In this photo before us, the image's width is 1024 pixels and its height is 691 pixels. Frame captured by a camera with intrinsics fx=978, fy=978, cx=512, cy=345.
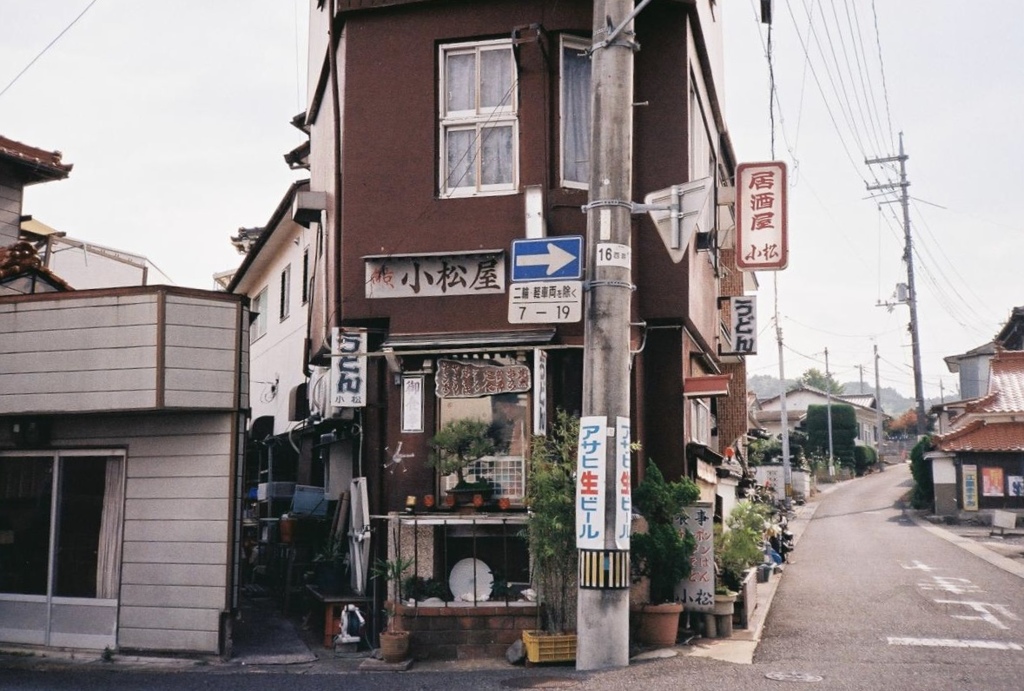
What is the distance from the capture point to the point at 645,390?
14203 millimetres

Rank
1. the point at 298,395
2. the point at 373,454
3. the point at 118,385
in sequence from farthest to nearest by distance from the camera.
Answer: the point at 298,395, the point at 373,454, the point at 118,385

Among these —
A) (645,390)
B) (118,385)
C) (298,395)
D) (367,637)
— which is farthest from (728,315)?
(118,385)

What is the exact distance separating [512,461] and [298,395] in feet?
25.6

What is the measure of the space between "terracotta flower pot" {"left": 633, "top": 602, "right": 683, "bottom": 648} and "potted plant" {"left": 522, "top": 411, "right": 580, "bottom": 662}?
1.10 m

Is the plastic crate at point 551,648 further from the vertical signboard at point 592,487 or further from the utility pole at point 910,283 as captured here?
the utility pole at point 910,283

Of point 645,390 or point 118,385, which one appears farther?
point 645,390

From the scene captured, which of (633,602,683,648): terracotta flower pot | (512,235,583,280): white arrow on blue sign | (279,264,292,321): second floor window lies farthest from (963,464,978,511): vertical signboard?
(512,235,583,280): white arrow on blue sign

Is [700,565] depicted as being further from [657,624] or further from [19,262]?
[19,262]

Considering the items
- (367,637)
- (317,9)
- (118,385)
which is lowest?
(367,637)

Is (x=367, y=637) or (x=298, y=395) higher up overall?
A: (x=298, y=395)

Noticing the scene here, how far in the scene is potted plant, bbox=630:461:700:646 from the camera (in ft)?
39.4

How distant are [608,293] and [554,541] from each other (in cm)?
294

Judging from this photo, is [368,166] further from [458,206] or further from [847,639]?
[847,639]

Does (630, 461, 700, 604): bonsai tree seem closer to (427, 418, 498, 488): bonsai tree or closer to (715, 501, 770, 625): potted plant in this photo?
(715, 501, 770, 625): potted plant
